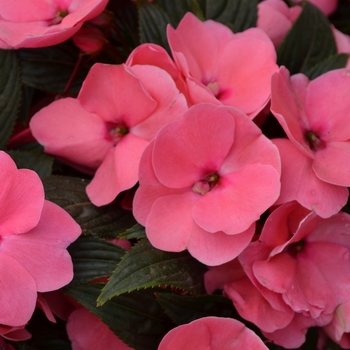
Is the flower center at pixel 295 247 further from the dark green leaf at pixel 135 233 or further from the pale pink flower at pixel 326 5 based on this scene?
the pale pink flower at pixel 326 5

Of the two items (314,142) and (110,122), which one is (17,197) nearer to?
(110,122)

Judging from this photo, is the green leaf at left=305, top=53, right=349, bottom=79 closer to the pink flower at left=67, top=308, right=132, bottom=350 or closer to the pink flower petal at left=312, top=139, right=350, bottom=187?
the pink flower petal at left=312, top=139, right=350, bottom=187

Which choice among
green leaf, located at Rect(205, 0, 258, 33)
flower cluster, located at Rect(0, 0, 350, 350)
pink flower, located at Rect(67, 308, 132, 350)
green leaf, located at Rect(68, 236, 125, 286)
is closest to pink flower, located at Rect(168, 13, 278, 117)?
flower cluster, located at Rect(0, 0, 350, 350)

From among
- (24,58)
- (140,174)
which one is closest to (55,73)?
(24,58)

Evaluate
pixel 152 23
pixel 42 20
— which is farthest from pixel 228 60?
pixel 42 20

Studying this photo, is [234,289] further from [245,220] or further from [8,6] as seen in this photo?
[8,6]

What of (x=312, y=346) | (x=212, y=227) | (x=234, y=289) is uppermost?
(x=212, y=227)

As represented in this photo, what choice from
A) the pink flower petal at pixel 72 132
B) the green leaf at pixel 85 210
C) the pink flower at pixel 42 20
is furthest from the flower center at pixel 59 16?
the green leaf at pixel 85 210
